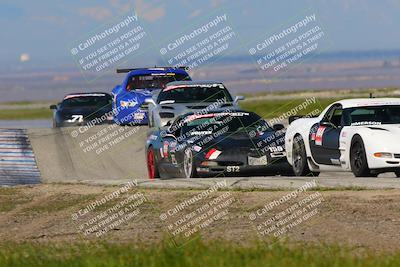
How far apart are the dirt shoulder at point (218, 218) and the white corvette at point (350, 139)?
1.81 meters

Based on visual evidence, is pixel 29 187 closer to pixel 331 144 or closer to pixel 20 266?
pixel 331 144

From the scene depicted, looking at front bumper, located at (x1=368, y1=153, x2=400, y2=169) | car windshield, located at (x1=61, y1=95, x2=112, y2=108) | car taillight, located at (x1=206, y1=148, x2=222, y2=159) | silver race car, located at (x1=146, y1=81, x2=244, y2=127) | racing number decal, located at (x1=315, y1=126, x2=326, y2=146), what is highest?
car windshield, located at (x1=61, y1=95, x2=112, y2=108)

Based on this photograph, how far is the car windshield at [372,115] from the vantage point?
1773 centimetres

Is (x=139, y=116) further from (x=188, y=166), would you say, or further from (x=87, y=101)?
(x=188, y=166)

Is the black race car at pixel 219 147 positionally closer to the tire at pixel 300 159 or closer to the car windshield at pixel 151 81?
the tire at pixel 300 159

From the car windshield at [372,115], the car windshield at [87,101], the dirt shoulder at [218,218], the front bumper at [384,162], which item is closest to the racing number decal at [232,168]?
the car windshield at [372,115]

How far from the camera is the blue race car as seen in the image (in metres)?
30.7

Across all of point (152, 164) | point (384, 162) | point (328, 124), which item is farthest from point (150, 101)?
point (384, 162)

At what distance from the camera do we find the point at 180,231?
13.0m

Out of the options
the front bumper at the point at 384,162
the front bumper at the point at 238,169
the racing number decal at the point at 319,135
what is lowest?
the front bumper at the point at 384,162

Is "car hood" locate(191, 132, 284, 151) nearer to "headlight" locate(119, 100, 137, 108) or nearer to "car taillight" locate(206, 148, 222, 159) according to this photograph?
"car taillight" locate(206, 148, 222, 159)

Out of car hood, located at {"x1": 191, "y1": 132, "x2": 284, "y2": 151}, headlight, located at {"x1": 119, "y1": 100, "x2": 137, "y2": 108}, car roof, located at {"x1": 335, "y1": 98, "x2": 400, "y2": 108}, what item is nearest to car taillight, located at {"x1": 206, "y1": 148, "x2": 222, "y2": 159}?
car hood, located at {"x1": 191, "y1": 132, "x2": 284, "y2": 151}

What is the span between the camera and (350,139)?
17.4 m

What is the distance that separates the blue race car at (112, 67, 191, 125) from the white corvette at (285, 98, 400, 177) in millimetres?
11311
